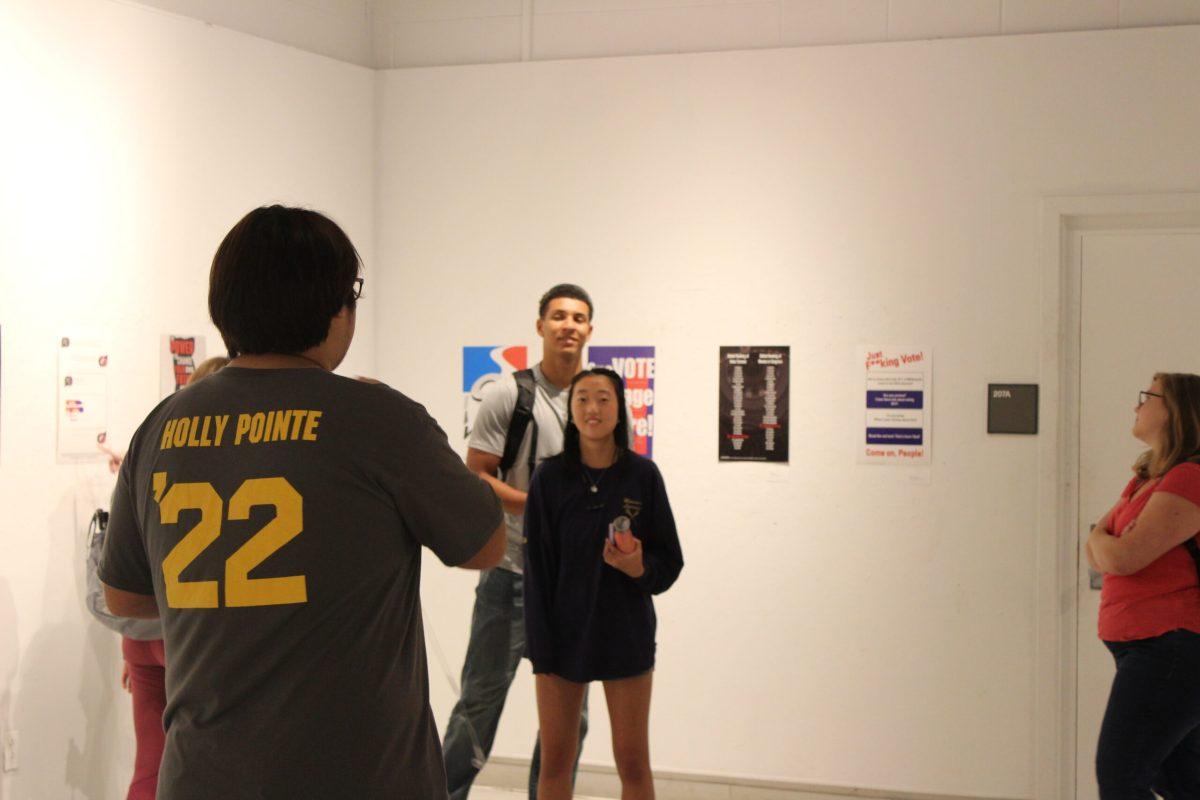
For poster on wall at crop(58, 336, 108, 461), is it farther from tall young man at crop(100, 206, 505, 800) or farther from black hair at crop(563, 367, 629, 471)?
tall young man at crop(100, 206, 505, 800)

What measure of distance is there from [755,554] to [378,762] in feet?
9.80

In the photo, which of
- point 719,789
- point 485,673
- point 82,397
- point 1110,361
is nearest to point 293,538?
point 485,673

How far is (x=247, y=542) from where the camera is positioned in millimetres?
1355

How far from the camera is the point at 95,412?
3473mm

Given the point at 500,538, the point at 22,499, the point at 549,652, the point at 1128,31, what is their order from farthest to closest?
the point at 1128,31
the point at 22,499
the point at 549,652
the point at 500,538

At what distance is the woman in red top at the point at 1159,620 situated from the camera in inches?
108

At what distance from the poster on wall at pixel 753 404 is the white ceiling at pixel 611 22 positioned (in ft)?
4.00

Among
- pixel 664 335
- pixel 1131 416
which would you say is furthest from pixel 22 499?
pixel 1131 416

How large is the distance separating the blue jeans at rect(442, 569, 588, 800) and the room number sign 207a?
6.48 ft

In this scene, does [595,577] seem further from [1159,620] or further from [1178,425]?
[1178,425]

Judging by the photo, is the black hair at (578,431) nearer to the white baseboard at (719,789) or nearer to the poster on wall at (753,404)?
the poster on wall at (753,404)

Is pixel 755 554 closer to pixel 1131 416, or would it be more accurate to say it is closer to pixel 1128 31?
pixel 1131 416

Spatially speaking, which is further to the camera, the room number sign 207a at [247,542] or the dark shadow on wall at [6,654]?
the dark shadow on wall at [6,654]

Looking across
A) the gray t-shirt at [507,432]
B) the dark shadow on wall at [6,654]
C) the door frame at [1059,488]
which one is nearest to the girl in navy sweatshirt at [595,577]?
the gray t-shirt at [507,432]
